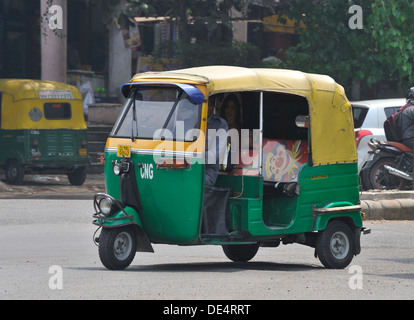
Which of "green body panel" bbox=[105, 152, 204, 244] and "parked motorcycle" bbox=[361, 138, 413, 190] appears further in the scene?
"parked motorcycle" bbox=[361, 138, 413, 190]

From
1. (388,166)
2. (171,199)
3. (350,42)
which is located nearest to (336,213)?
(171,199)

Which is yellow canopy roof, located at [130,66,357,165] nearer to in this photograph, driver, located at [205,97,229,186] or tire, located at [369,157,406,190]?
driver, located at [205,97,229,186]

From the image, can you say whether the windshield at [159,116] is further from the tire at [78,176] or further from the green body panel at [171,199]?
the tire at [78,176]

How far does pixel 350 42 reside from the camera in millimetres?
23125

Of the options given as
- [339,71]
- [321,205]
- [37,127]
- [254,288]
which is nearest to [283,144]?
[321,205]

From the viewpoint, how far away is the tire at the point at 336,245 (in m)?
10.4

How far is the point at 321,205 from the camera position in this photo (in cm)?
1040

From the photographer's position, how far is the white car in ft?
59.4

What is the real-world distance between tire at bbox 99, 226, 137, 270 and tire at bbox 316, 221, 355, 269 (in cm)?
204

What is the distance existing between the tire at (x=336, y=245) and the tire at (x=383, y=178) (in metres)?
6.81

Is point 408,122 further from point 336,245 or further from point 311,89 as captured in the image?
point 311,89
